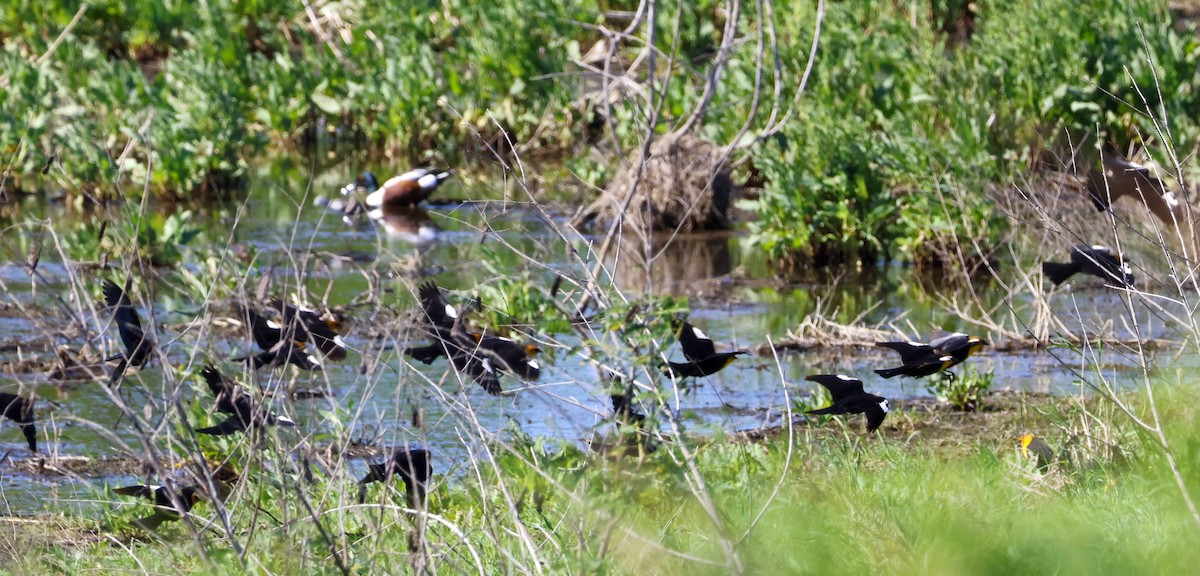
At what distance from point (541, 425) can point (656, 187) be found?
440cm

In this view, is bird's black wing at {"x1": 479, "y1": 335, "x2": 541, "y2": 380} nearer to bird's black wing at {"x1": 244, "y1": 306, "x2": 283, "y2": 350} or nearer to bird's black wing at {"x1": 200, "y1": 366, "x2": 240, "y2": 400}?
bird's black wing at {"x1": 200, "y1": 366, "x2": 240, "y2": 400}

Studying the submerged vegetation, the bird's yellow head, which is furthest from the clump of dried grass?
the bird's yellow head

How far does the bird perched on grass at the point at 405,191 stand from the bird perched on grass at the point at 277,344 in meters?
6.57

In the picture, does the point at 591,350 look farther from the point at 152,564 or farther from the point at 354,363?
the point at 354,363

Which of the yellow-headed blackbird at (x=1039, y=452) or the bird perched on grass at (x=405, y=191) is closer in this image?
the yellow-headed blackbird at (x=1039, y=452)

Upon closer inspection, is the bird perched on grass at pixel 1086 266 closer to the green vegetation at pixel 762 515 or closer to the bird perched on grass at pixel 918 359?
Result: the green vegetation at pixel 762 515

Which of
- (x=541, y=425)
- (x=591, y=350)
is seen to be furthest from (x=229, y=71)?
(x=591, y=350)

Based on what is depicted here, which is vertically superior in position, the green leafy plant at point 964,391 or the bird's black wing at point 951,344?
the bird's black wing at point 951,344

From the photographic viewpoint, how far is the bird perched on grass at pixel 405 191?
1154 cm

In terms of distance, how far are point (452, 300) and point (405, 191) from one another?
4.15 meters

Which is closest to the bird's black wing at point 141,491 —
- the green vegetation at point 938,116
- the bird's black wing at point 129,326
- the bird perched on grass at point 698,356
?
the bird's black wing at point 129,326

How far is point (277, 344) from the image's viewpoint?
4.12 metres

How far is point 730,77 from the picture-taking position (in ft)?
37.5

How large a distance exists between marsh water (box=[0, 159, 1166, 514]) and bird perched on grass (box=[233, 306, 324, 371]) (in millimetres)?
72
